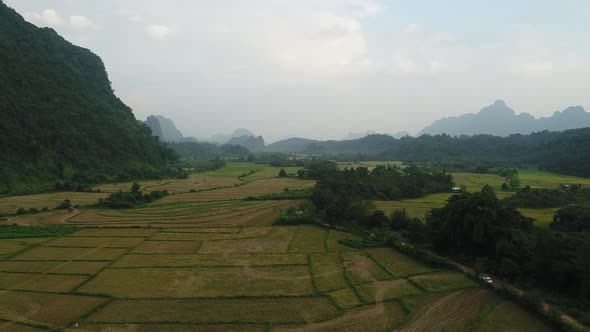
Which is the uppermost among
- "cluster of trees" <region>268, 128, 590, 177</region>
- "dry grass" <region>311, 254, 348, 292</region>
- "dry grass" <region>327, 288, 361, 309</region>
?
"cluster of trees" <region>268, 128, 590, 177</region>

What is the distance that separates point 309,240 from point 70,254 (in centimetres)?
1658

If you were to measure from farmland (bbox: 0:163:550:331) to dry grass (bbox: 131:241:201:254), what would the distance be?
0.07 metres

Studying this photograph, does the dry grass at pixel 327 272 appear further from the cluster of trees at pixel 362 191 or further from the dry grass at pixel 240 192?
the dry grass at pixel 240 192

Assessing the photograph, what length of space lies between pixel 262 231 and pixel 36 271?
50.7 feet

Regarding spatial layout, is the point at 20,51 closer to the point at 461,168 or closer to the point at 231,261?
the point at 231,261

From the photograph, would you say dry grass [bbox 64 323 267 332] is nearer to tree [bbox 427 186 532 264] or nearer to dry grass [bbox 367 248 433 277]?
dry grass [bbox 367 248 433 277]

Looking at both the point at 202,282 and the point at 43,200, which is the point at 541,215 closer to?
the point at 202,282

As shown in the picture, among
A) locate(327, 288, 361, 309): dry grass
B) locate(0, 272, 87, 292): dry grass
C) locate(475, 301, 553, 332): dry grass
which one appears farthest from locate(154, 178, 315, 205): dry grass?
locate(475, 301, 553, 332): dry grass

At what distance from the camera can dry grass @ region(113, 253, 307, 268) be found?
70.2 ft

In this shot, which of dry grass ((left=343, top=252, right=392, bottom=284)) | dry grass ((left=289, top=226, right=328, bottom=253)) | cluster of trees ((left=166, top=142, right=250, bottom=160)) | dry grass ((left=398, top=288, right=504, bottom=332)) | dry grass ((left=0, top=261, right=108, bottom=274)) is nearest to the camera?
dry grass ((left=398, top=288, right=504, bottom=332))

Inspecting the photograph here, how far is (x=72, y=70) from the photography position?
81812mm

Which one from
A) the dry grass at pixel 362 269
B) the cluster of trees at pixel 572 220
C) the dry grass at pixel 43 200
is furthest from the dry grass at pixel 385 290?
the dry grass at pixel 43 200

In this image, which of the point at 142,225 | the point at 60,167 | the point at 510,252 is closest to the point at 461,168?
the point at 510,252

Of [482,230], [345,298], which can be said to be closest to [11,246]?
[345,298]
